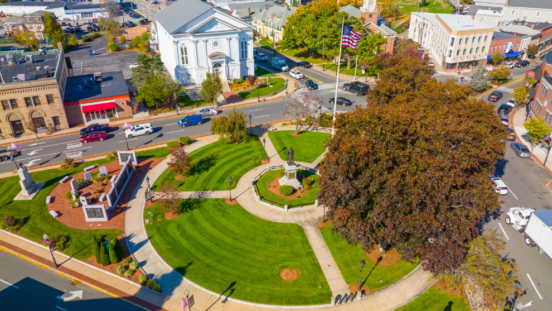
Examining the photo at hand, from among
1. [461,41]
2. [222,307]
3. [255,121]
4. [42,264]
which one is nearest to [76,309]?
[42,264]

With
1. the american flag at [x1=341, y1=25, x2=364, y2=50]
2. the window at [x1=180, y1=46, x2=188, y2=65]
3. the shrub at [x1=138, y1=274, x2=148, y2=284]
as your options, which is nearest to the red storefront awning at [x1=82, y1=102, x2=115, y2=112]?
the window at [x1=180, y1=46, x2=188, y2=65]

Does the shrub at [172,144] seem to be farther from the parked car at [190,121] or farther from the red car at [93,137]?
the red car at [93,137]

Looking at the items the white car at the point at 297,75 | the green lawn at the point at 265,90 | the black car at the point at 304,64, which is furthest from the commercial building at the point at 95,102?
the black car at the point at 304,64

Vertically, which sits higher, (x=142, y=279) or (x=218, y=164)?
(x=218, y=164)

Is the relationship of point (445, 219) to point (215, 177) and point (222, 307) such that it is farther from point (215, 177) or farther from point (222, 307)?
point (215, 177)

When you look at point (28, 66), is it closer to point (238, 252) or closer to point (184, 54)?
point (184, 54)

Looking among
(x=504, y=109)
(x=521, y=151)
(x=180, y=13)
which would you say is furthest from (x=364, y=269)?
(x=180, y=13)
